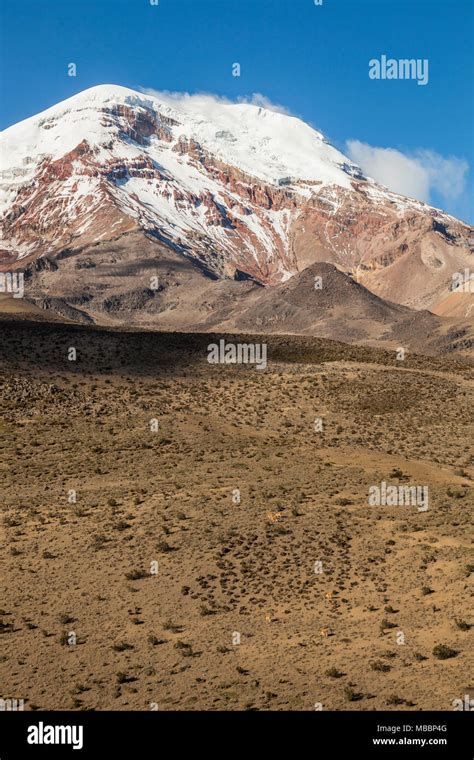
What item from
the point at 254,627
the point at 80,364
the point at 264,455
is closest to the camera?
the point at 254,627

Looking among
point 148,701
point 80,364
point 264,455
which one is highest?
point 80,364

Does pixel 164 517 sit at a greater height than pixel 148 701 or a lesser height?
greater

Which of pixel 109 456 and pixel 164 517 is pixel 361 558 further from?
pixel 109 456
